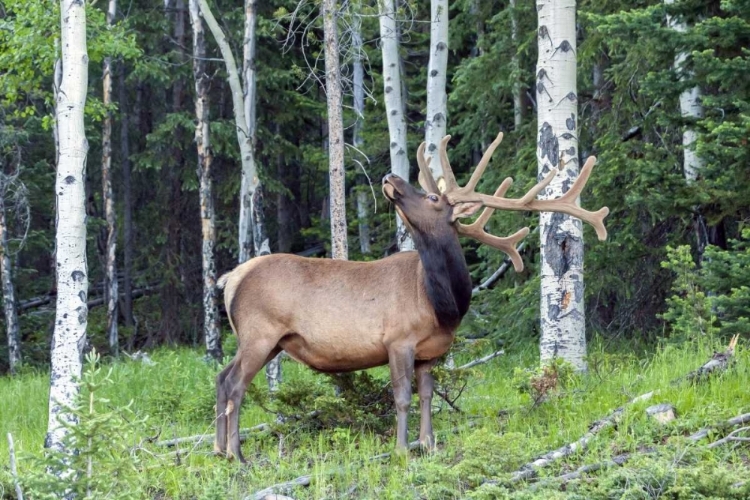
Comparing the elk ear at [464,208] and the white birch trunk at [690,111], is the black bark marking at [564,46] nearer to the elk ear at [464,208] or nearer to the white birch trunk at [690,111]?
the elk ear at [464,208]

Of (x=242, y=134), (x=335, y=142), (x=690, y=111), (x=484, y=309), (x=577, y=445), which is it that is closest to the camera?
(x=577, y=445)

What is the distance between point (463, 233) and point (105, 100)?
1166 centimetres

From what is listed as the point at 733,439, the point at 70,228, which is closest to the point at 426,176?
the point at 70,228

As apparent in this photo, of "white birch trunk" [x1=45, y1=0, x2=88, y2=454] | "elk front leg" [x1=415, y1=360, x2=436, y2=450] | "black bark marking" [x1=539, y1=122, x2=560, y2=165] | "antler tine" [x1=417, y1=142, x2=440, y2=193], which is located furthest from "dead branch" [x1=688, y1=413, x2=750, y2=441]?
"white birch trunk" [x1=45, y1=0, x2=88, y2=454]

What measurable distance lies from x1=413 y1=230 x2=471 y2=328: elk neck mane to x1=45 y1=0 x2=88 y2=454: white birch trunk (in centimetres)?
268

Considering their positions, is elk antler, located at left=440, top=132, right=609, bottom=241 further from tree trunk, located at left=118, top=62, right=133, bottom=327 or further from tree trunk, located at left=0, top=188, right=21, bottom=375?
tree trunk, located at left=118, top=62, right=133, bottom=327

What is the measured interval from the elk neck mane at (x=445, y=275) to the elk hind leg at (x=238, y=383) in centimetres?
135

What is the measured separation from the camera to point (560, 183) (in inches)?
337

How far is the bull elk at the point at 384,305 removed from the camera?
750 cm

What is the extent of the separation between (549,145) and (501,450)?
3263mm

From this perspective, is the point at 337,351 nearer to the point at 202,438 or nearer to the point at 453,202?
the point at 202,438

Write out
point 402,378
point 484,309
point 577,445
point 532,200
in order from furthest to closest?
point 484,309 < point 532,200 < point 402,378 < point 577,445

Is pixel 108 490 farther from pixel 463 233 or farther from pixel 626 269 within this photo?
pixel 626 269

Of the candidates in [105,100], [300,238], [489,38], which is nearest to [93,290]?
[300,238]
